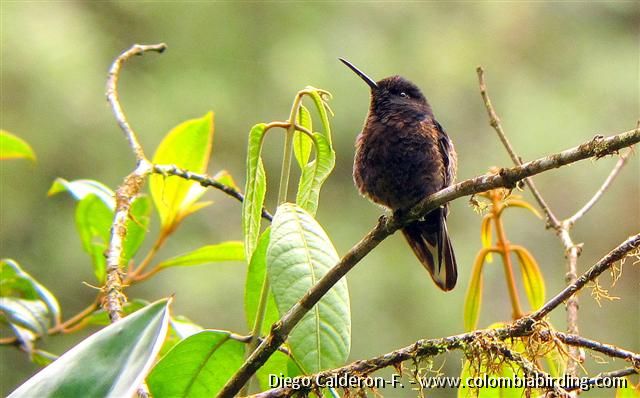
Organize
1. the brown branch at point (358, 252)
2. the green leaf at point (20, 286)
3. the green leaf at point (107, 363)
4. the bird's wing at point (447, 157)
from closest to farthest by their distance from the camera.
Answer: the green leaf at point (107, 363), the brown branch at point (358, 252), the green leaf at point (20, 286), the bird's wing at point (447, 157)

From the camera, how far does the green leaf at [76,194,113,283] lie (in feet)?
7.51

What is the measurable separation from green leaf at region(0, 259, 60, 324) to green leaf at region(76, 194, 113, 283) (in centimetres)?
16

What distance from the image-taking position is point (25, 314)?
2.06m

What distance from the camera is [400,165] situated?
8.99 feet

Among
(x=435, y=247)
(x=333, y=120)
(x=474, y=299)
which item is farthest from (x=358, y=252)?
(x=333, y=120)

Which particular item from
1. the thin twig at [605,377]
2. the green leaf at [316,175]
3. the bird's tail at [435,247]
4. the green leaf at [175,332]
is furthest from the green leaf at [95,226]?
the thin twig at [605,377]

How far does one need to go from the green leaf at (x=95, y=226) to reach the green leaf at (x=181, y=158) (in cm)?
16

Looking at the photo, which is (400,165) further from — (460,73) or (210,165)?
(460,73)

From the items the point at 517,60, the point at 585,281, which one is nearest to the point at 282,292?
the point at 585,281

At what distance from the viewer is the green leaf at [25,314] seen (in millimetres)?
2043

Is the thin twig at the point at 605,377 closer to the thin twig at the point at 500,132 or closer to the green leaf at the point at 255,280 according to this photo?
the green leaf at the point at 255,280

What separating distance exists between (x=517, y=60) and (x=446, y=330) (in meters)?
4.72

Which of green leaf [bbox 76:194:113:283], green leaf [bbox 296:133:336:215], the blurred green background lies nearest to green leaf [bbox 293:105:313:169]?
green leaf [bbox 296:133:336:215]

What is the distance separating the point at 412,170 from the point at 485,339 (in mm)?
1435
